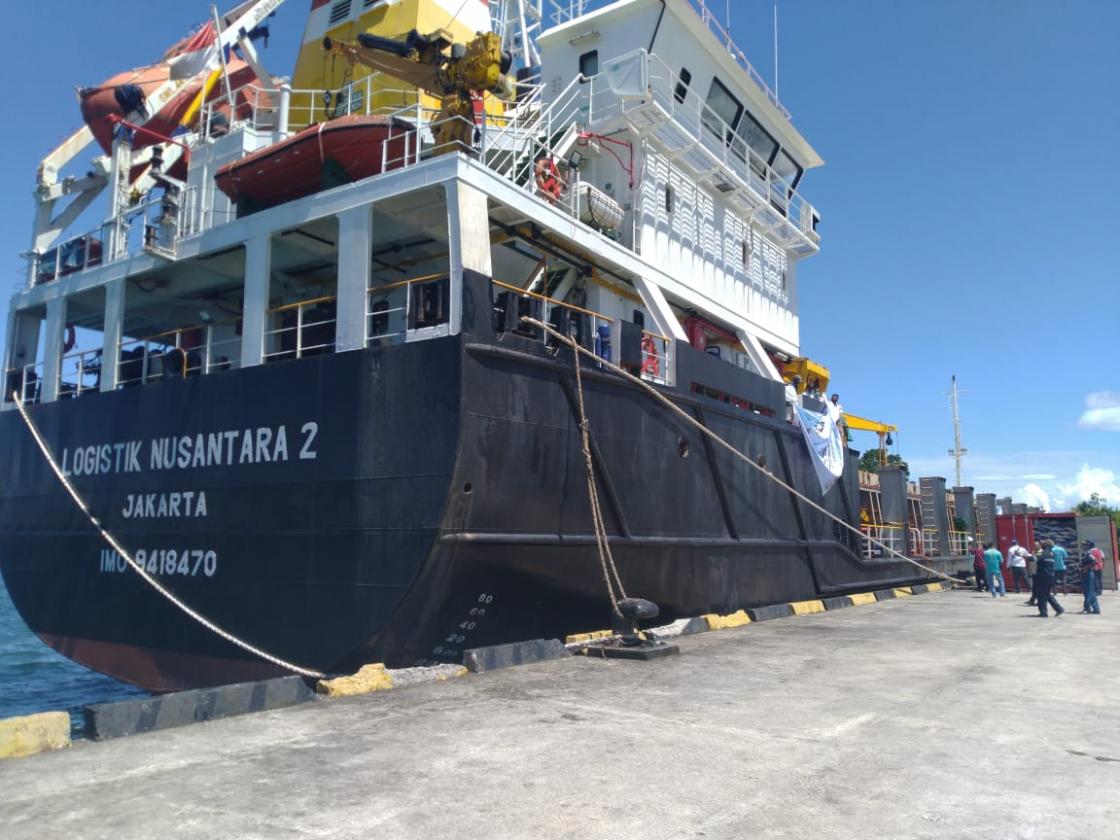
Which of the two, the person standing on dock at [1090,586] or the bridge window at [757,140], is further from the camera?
the bridge window at [757,140]

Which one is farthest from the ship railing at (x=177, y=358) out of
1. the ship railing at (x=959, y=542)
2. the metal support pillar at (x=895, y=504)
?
the ship railing at (x=959, y=542)

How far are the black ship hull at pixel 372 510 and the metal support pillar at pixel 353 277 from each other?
30 cm

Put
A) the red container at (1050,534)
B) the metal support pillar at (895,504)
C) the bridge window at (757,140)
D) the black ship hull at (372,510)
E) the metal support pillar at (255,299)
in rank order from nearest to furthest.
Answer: the black ship hull at (372,510) → the metal support pillar at (255,299) → the bridge window at (757,140) → the metal support pillar at (895,504) → the red container at (1050,534)

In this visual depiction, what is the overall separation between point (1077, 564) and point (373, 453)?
65.9 ft

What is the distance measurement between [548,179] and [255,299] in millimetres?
3834

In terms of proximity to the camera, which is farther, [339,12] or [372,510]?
[339,12]

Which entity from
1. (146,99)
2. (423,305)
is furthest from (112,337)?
(423,305)

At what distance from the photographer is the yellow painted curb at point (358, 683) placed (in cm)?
598

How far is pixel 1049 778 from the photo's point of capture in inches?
165

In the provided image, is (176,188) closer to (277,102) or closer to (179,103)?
(277,102)

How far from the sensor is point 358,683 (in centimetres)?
613

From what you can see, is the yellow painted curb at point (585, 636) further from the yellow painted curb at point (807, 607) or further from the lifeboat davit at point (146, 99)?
the lifeboat davit at point (146, 99)

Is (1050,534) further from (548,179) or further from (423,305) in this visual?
(423,305)

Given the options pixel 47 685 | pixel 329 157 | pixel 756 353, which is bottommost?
pixel 47 685
